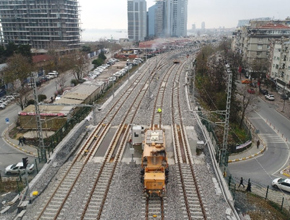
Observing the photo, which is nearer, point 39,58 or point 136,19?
point 39,58

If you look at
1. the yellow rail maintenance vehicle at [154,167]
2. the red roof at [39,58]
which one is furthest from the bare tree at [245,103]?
the red roof at [39,58]

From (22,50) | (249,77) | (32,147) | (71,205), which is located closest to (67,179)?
(71,205)

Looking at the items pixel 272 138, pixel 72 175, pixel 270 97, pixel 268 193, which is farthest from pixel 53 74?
pixel 268 193

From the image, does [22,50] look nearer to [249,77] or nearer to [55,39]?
[55,39]

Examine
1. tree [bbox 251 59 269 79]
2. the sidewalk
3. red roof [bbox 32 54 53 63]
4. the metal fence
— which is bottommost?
the metal fence

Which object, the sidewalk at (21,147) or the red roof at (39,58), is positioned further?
the red roof at (39,58)

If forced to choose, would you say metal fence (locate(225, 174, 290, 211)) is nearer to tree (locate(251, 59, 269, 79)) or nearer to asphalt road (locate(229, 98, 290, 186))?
asphalt road (locate(229, 98, 290, 186))

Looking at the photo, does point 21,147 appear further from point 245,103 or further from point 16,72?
point 245,103

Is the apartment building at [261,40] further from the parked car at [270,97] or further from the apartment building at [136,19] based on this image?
the apartment building at [136,19]

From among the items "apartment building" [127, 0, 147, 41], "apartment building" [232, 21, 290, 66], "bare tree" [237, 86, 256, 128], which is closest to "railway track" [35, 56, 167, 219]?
"bare tree" [237, 86, 256, 128]
